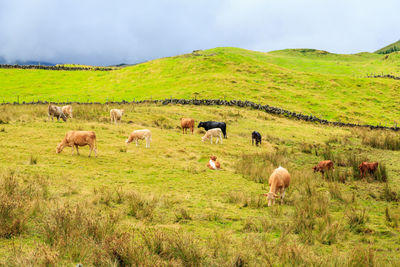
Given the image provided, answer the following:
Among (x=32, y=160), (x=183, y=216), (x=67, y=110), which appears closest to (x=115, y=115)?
(x=67, y=110)

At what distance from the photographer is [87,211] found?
24.5 feet

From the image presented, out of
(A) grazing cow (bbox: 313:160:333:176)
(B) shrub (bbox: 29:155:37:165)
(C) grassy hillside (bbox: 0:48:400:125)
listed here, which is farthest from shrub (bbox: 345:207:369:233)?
(C) grassy hillside (bbox: 0:48:400:125)

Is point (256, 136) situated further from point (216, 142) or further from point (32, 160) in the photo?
point (32, 160)

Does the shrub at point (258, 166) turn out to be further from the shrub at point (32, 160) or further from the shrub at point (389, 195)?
the shrub at point (32, 160)

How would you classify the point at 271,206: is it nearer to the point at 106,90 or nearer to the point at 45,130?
the point at 45,130

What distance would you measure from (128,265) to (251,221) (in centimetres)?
409

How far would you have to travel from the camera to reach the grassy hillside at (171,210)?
5918 mm

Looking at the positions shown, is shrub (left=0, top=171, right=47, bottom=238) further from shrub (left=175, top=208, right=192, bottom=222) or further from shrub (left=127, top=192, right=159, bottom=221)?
shrub (left=175, top=208, right=192, bottom=222)

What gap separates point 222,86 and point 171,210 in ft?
165

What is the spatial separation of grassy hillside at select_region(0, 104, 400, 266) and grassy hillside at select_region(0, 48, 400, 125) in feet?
117

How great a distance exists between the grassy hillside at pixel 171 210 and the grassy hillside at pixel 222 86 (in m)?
35.6

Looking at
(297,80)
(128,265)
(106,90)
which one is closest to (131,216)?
(128,265)

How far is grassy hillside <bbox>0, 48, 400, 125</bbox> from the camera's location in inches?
2110

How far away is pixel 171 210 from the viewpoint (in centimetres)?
909
